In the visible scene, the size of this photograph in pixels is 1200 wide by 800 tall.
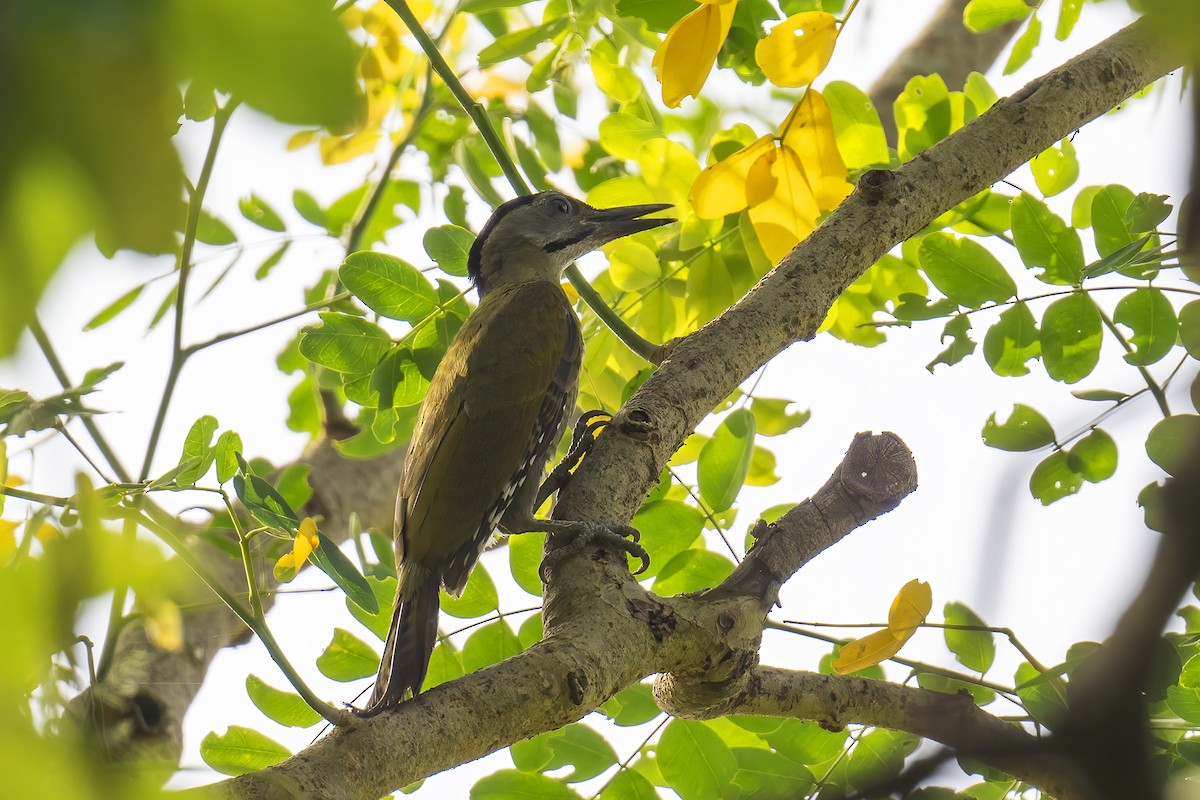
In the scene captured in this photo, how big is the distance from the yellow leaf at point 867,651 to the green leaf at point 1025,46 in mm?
1737

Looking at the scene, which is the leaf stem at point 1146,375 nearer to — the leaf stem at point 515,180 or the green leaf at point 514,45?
the leaf stem at point 515,180

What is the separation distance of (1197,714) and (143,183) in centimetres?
239

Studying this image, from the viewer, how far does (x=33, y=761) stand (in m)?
0.60

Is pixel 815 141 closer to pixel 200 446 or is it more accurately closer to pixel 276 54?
pixel 200 446

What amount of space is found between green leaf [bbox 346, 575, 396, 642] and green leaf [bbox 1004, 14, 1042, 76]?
2.23 m

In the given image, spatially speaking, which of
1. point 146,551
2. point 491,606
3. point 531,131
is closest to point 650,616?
point 491,606

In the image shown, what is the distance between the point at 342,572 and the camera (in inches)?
85.5

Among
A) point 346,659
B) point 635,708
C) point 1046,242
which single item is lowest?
point 635,708

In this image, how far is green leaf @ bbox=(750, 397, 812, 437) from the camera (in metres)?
2.94

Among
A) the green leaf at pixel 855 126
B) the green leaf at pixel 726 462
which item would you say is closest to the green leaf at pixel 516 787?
the green leaf at pixel 726 462

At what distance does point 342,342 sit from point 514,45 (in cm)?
96

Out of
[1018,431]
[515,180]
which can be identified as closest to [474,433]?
[515,180]

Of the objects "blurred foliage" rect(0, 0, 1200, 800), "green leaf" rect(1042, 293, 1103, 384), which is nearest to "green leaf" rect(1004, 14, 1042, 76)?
"blurred foliage" rect(0, 0, 1200, 800)

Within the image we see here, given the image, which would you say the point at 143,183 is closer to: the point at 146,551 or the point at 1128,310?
the point at 146,551
